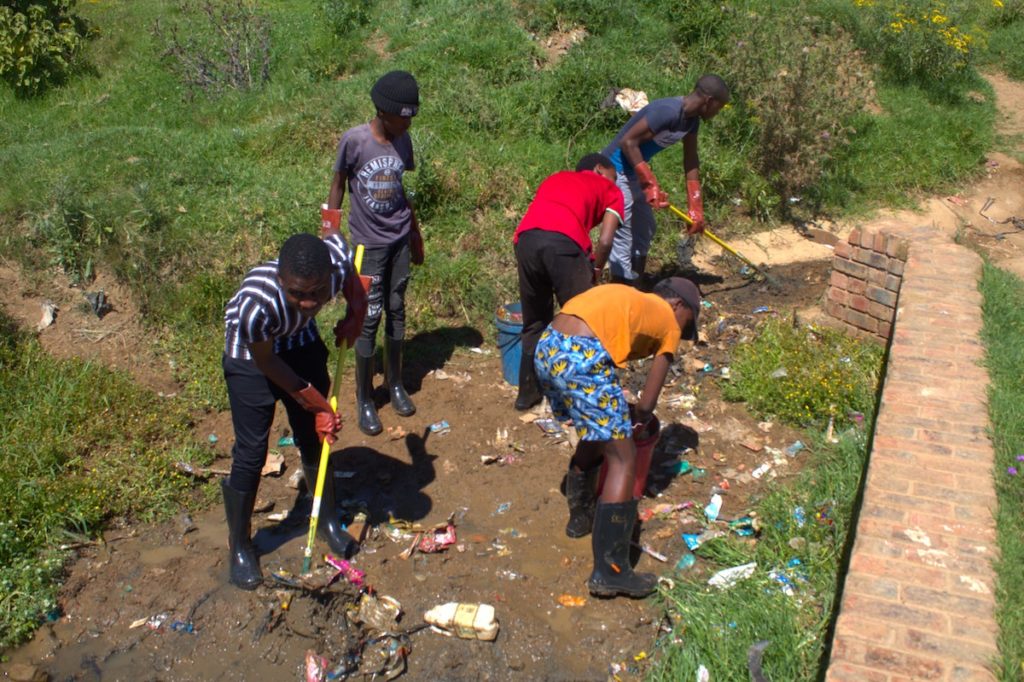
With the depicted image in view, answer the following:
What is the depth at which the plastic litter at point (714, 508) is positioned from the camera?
14.5 ft

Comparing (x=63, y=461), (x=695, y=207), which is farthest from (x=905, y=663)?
(x=63, y=461)

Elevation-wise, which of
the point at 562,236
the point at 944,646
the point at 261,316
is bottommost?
the point at 944,646

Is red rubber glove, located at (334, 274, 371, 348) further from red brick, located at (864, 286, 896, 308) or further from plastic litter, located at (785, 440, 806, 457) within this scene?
red brick, located at (864, 286, 896, 308)

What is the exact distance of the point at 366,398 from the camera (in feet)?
17.5

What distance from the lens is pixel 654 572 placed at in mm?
4141

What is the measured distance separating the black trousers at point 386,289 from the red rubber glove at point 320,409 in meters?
1.37

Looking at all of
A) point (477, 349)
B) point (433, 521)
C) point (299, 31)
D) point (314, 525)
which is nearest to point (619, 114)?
point (477, 349)

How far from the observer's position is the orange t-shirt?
143 inches

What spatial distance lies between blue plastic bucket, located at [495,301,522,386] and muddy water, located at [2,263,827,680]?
1.32ft

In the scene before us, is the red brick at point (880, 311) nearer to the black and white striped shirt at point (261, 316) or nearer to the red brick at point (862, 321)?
the red brick at point (862, 321)

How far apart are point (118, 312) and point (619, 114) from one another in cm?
472

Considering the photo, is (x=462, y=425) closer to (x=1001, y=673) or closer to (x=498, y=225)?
(x=498, y=225)

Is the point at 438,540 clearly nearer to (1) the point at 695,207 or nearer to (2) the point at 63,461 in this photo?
(2) the point at 63,461

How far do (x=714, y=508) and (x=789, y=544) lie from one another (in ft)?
1.61
